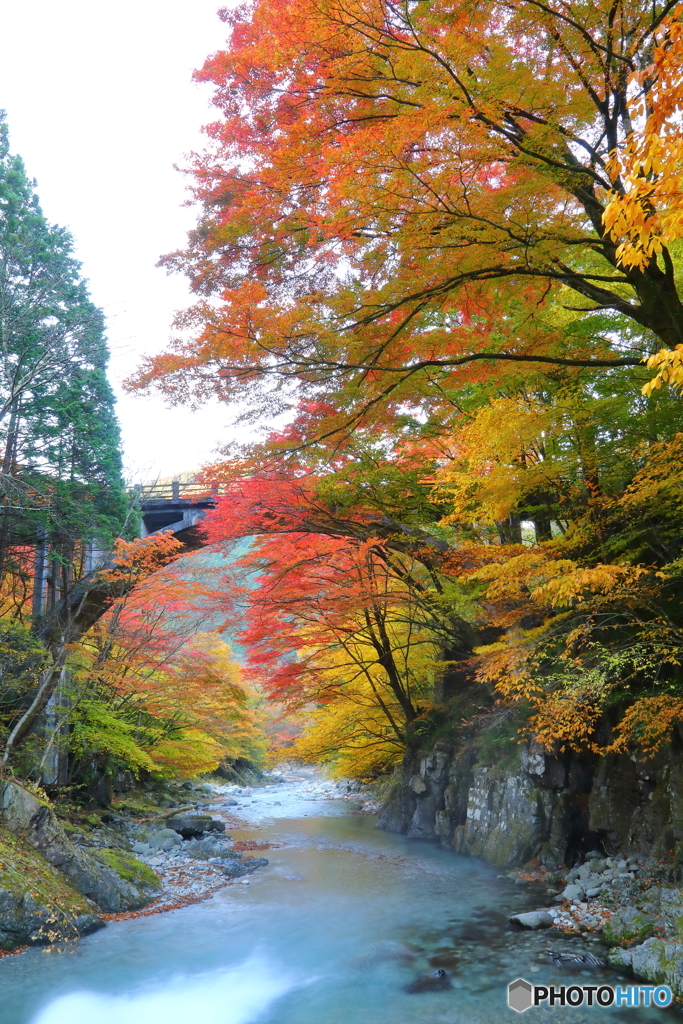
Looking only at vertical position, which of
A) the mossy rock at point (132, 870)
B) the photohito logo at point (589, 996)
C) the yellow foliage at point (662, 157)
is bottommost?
the mossy rock at point (132, 870)

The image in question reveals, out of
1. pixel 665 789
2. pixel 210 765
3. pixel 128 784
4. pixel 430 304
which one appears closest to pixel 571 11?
pixel 430 304

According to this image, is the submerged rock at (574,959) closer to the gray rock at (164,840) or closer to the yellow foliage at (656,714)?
the yellow foliage at (656,714)

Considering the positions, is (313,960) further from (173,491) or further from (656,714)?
(173,491)

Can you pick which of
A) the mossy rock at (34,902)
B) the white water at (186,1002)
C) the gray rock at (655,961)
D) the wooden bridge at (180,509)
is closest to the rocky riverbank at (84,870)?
the mossy rock at (34,902)

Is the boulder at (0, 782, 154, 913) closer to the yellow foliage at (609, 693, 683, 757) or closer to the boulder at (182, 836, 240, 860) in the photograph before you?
the boulder at (182, 836, 240, 860)

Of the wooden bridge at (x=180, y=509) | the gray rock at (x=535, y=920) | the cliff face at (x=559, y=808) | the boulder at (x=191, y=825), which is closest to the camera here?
the gray rock at (x=535, y=920)

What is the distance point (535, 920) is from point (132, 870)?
5.75m

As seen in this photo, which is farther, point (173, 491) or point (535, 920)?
point (173, 491)

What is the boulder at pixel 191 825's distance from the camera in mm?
13445

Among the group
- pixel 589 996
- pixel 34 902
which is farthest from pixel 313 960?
pixel 34 902

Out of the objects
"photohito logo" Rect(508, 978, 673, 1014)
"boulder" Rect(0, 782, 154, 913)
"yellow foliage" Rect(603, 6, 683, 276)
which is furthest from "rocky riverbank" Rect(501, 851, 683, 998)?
"yellow foliage" Rect(603, 6, 683, 276)

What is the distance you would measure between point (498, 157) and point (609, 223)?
2.10 m

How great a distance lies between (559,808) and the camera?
977 cm

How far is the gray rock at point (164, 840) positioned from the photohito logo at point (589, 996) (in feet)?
26.8
